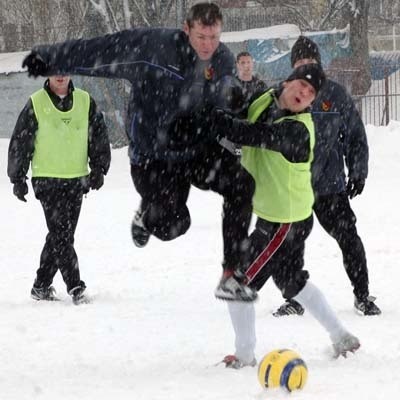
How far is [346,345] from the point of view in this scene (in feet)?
19.1

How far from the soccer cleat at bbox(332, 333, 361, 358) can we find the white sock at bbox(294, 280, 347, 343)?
0.08 feet

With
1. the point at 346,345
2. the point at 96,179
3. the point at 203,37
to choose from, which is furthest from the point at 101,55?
the point at 96,179

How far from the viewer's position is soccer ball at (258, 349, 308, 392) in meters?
4.94

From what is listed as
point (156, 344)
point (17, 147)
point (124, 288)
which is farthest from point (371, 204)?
point (156, 344)

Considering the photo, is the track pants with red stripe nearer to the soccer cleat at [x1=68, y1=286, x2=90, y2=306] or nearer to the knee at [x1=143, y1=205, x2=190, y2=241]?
the knee at [x1=143, y1=205, x2=190, y2=241]

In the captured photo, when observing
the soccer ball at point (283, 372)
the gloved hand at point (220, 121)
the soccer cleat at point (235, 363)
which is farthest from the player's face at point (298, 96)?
the soccer cleat at point (235, 363)

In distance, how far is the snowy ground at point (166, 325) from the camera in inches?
209

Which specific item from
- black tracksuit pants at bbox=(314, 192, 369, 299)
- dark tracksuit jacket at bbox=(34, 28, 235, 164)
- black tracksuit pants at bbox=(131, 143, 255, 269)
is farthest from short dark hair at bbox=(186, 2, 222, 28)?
black tracksuit pants at bbox=(314, 192, 369, 299)

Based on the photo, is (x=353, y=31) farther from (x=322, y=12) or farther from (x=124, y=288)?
(x=124, y=288)

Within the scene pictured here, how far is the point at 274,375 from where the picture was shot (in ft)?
16.3

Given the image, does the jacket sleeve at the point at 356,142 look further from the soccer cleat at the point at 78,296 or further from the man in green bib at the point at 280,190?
the soccer cleat at the point at 78,296

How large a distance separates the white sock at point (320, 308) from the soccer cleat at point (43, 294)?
320cm

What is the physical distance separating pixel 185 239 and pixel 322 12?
29.5 metres

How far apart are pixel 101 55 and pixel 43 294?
3.31 metres
